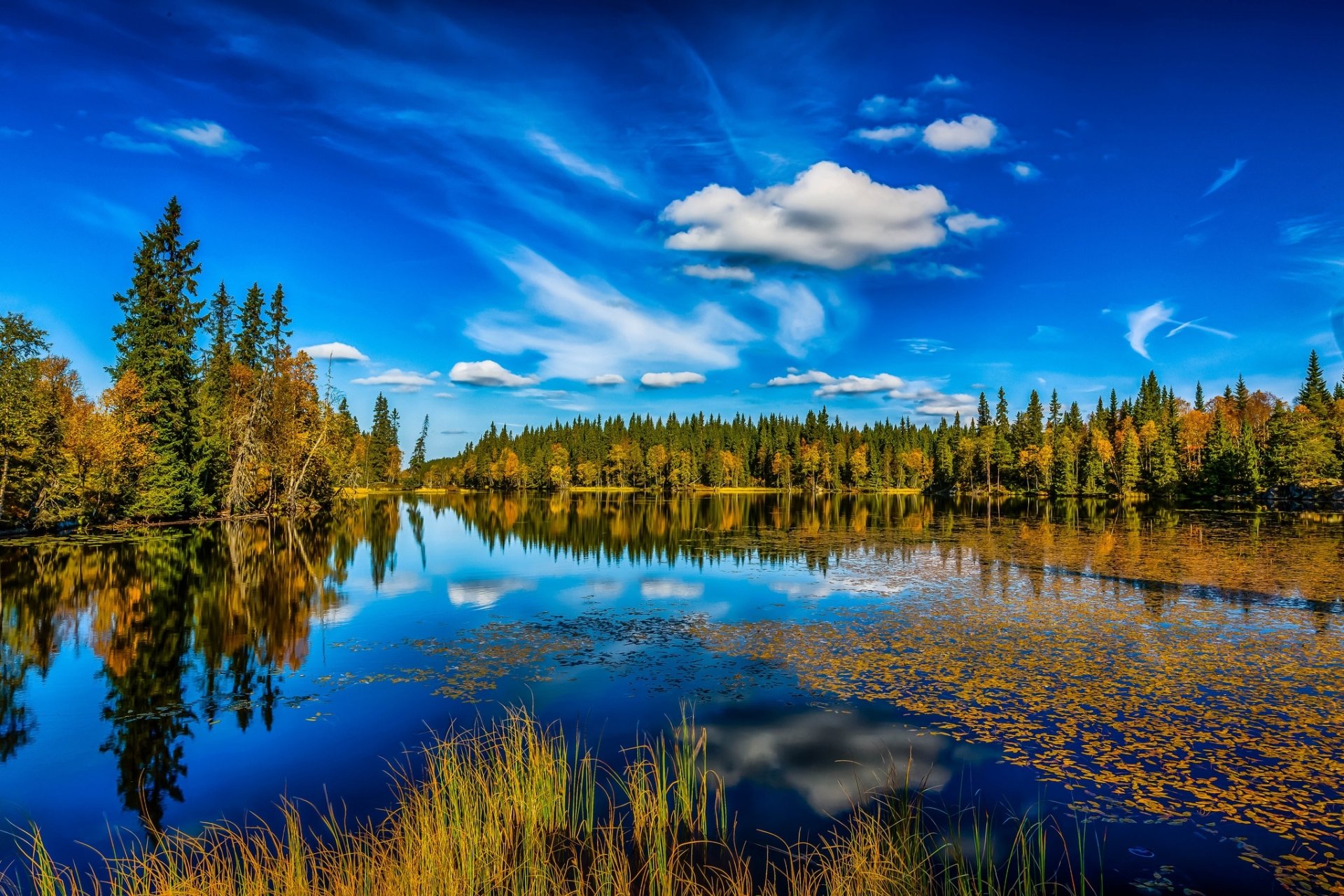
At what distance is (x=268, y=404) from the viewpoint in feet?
183

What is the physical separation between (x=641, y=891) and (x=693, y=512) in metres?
64.4

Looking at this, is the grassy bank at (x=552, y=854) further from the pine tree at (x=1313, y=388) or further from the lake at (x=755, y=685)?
the pine tree at (x=1313, y=388)

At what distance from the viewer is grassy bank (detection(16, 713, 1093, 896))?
20.1 ft

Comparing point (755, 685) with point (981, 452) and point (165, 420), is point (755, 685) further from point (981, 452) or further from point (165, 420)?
point (981, 452)

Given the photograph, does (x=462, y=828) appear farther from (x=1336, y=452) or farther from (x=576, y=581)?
(x=1336, y=452)

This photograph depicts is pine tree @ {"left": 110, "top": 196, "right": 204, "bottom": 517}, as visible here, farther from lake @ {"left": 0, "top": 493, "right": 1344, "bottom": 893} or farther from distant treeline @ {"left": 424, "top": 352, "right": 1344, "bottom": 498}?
distant treeline @ {"left": 424, "top": 352, "right": 1344, "bottom": 498}

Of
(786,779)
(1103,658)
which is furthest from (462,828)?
(1103,658)

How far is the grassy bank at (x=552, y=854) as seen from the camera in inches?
241

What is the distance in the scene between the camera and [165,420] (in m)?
43.9

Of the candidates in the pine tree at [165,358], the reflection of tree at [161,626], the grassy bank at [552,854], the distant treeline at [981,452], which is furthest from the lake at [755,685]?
the distant treeline at [981,452]

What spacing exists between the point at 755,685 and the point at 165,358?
47.5 metres

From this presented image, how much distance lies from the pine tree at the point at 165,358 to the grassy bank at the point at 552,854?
43.6 metres

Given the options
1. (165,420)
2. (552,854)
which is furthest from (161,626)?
(165,420)

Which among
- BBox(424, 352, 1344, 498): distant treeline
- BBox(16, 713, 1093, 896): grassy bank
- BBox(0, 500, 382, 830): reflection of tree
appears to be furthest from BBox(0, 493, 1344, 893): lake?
BBox(424, 352, 1344, 498): distant treeline
